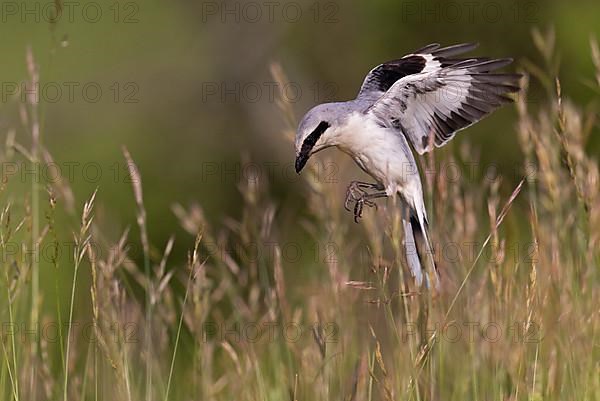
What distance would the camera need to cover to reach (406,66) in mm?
2654

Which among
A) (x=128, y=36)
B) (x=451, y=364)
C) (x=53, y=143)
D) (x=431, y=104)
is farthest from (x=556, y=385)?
(x=128, y=36)

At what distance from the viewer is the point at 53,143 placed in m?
8.78

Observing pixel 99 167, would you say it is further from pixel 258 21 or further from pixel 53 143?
pixel 258 21

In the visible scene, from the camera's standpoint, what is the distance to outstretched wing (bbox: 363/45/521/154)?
2.68 metres

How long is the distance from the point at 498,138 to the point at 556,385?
5.86m

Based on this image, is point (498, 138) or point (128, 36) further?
point (128, 36)

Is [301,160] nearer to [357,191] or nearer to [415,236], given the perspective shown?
[357,191]

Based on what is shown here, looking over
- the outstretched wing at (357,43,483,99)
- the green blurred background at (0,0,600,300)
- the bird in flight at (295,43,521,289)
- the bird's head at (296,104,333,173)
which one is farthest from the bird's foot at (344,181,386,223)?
the green blurred background at (0,0,600,300)

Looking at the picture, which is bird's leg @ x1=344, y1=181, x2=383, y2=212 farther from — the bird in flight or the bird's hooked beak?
the bird's hooked beak

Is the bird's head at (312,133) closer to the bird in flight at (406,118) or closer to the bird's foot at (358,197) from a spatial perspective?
the bird in flight at (406,118)

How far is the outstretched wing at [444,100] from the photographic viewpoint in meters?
2.68

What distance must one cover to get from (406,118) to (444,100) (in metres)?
0.12

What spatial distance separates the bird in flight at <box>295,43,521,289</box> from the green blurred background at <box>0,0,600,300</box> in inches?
191

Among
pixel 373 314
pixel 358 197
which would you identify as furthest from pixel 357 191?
pixel 373 314
